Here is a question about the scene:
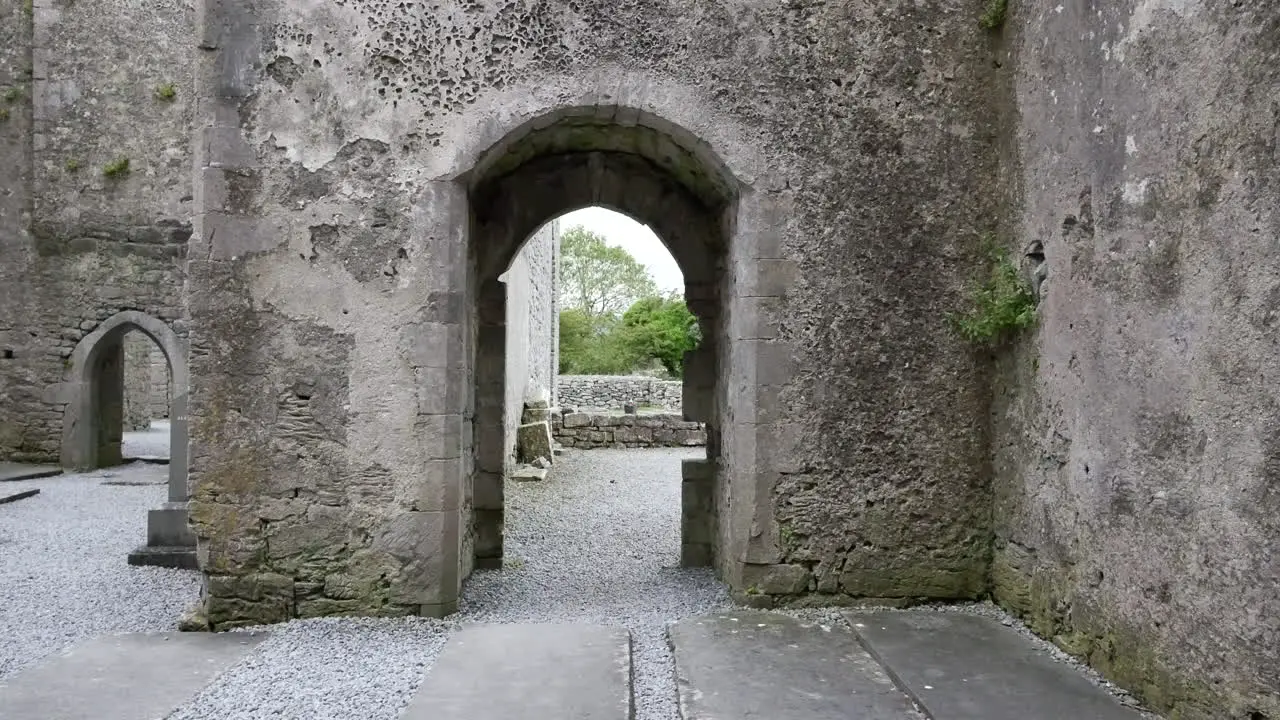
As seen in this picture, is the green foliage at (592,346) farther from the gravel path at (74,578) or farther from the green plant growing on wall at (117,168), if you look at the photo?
the gravel path at (74,578)

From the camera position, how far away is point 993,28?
4.82m

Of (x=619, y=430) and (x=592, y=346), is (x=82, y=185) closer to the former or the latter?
(x=619, y=430)

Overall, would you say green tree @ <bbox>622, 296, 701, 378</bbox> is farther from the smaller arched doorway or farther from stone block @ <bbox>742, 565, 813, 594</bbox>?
stone block @ <bbox>742, 565, 813, 594</bbox>

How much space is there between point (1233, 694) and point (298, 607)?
4322 mm

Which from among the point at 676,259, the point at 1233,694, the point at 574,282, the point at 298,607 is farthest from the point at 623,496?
the point at 574,282

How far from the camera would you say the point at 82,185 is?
38.3ft

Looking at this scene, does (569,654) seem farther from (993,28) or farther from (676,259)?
(993,28)

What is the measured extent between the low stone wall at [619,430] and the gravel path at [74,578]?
23.5ft

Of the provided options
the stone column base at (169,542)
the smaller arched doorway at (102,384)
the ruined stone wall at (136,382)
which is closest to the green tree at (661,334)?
the ruined stone wall at (136,382)

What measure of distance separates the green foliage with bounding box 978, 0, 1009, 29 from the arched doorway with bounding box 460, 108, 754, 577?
183 centimetres

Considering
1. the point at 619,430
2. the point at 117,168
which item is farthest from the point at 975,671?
the point at 117,168

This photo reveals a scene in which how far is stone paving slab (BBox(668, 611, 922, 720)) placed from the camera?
3.36 m

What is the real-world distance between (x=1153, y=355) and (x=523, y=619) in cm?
347

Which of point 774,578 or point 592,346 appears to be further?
point 592,346
